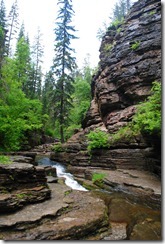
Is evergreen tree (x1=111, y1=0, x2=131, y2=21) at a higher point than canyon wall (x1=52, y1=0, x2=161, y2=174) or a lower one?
higher

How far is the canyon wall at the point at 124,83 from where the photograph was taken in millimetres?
12482

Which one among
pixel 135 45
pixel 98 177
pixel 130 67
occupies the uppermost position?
pixel 135 45

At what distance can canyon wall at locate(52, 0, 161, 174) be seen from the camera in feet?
41.0

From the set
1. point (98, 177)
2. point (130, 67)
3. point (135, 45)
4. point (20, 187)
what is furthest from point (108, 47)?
point (20, 187)

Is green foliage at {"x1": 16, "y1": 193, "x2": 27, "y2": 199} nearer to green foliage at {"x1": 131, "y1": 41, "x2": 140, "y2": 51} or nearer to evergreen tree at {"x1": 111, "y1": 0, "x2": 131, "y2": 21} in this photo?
green foliage at {"x1": 131, "y1": 41, "x2": 140, "y2": 51}

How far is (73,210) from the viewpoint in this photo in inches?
252

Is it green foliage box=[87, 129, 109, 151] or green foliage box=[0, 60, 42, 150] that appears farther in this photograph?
green foliage box=[0, 60, 42, 150]

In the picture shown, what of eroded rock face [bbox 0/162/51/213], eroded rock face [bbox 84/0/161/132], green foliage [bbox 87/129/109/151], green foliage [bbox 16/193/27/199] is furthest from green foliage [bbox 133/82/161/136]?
green foliage [bbox 16/193/27/199]

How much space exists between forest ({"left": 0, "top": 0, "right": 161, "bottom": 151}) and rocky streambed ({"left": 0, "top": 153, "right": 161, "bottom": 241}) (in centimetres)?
270

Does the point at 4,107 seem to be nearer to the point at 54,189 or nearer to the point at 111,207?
the point at 54,189

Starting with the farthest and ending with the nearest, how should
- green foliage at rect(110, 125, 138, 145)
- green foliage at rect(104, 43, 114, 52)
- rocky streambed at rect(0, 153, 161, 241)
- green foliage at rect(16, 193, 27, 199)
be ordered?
green foliage at rect(104, 43, 114, 52) < green foliage at rect(110, 125, 138, 145) < green foliage at rect(16, 193, 27, 199) < rocky streambed at rect(0, 153, 161, 241)

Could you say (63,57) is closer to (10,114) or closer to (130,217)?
(10,114)

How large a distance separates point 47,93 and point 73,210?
1935 cm

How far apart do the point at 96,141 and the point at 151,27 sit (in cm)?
915
